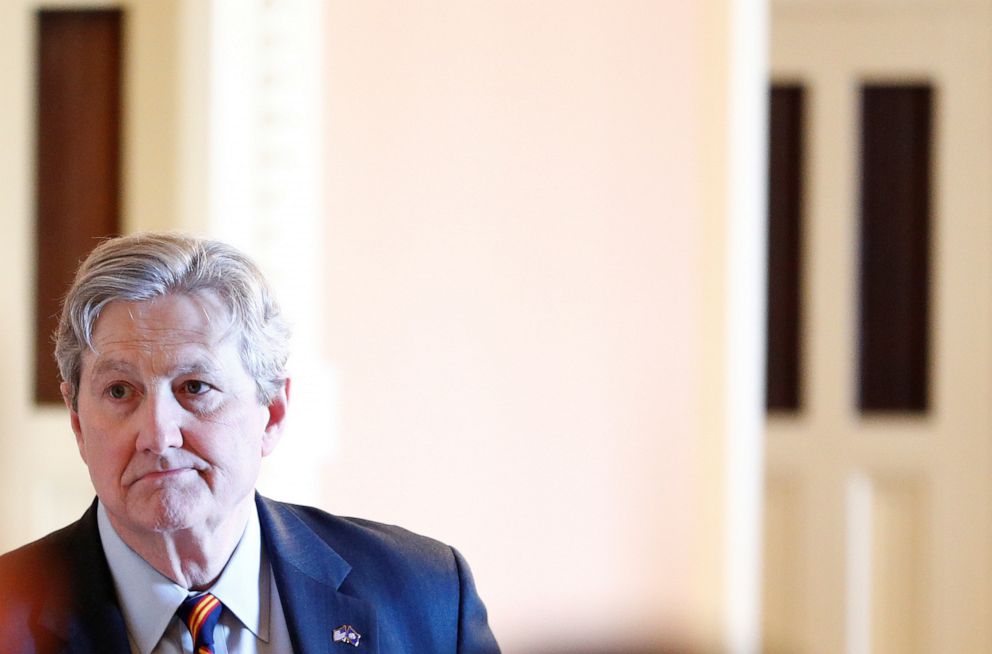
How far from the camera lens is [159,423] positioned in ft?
1.61

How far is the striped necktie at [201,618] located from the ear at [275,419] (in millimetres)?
65

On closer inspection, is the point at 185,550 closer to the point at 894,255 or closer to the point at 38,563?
the point at 38,563

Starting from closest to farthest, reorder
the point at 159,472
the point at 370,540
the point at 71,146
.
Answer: the point at 159,472 < the point at 370,540 < the point at 71,146

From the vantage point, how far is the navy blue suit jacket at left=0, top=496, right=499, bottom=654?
507 mm

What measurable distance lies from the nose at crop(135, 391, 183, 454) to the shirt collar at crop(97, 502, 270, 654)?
6 centimetres

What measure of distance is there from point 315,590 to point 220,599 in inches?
1.9

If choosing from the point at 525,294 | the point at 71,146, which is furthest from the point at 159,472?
the point at 525,294

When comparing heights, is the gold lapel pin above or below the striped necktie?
below

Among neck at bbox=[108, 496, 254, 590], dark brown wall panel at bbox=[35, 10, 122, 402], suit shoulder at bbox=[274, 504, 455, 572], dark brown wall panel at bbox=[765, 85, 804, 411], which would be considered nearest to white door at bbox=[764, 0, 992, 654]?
dark brown wall panel at bbox=[765, 85, 804, 411]

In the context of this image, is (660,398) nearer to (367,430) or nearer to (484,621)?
(367,430)

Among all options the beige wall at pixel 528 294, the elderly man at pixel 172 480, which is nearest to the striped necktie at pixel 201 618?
the elderly man at pixel 172 480

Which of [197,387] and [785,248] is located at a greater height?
[785,248]

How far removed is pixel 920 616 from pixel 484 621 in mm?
2551

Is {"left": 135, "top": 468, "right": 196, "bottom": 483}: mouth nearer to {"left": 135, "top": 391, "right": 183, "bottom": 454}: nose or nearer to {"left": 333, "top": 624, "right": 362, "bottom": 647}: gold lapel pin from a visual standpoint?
{"left": 135, "top": 391, "right": 183, "bottom": 454}: nose
